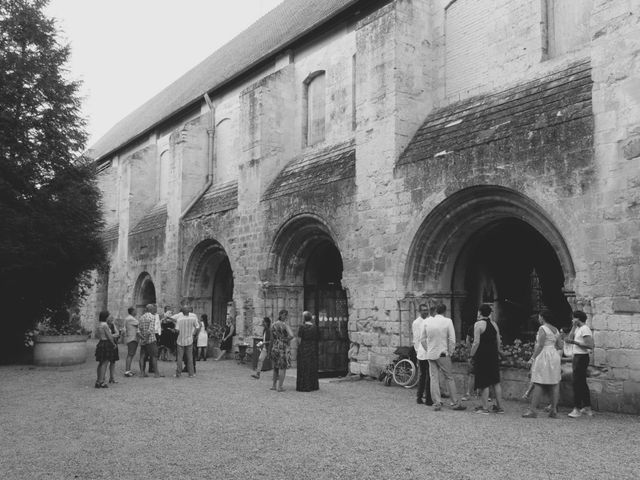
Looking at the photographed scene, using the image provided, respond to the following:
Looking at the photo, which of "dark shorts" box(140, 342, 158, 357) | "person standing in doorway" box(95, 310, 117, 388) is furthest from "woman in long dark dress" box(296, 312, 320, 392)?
"dark shorts" box(140, 342, 158, 357)

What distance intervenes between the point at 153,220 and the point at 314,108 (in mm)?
9015

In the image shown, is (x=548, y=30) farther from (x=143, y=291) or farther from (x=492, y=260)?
(x=143, y=291)

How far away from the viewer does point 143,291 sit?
857 inches

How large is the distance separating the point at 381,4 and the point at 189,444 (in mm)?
10259

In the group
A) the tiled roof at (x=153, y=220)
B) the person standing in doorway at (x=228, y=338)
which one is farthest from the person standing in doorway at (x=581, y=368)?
the tiled roof at (x=153, y=220)

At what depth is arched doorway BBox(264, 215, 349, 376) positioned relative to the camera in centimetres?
1347

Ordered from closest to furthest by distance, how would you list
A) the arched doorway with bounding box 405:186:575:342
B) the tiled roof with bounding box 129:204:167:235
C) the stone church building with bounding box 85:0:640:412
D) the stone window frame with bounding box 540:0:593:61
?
the stone church building with bounding box 85:0:640:412 < the arched doorway with bounding box 405:186:575:342 < the stone window frame with bounding box 540:0:593:61 < the tiled roof with bounding box 129:204:167:235

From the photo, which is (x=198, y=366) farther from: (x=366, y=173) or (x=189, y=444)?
(x=189, y=444)

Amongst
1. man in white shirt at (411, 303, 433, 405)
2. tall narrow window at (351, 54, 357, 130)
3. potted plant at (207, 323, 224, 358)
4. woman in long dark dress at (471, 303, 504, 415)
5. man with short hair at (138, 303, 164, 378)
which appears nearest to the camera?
woman in long dark dress at (471, 303, 504, 415)

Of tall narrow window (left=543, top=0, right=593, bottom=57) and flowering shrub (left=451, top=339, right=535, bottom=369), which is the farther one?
tall narrow window (left=543, top=0, right=593, bottom=57)

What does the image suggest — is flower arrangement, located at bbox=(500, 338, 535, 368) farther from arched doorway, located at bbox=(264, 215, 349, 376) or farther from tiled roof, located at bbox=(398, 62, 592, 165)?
arched doorway, located at bbox=(264, 215, 349, 376)

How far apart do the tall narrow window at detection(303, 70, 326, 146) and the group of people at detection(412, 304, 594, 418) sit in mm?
7475

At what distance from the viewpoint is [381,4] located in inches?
511

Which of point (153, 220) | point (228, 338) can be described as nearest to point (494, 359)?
point (228, 338)
